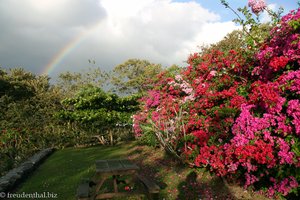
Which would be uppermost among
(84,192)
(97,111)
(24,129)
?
(97,111)

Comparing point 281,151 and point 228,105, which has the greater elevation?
point 228,105

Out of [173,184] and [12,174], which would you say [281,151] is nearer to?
[173,184]

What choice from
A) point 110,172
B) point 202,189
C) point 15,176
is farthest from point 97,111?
point 110,172

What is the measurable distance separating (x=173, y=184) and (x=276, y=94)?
11.6ft

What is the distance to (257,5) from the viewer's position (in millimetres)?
6660

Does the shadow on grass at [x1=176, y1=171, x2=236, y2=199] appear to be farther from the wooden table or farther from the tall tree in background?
the tall tree in background

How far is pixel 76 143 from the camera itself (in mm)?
17641

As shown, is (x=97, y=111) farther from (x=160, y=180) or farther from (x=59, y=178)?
(x=160, y=180)

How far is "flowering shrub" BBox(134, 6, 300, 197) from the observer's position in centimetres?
524

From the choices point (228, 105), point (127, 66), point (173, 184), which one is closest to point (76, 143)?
point (173, 184)

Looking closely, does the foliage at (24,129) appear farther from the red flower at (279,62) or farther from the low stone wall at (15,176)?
the red flower at (279,62)

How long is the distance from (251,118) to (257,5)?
290 cm

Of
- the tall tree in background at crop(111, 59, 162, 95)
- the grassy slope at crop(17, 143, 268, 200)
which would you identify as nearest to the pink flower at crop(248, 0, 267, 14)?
the grassy slope at crop(17, 143, 268, 200)

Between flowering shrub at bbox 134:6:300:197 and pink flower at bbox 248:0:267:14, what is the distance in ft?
0.08
